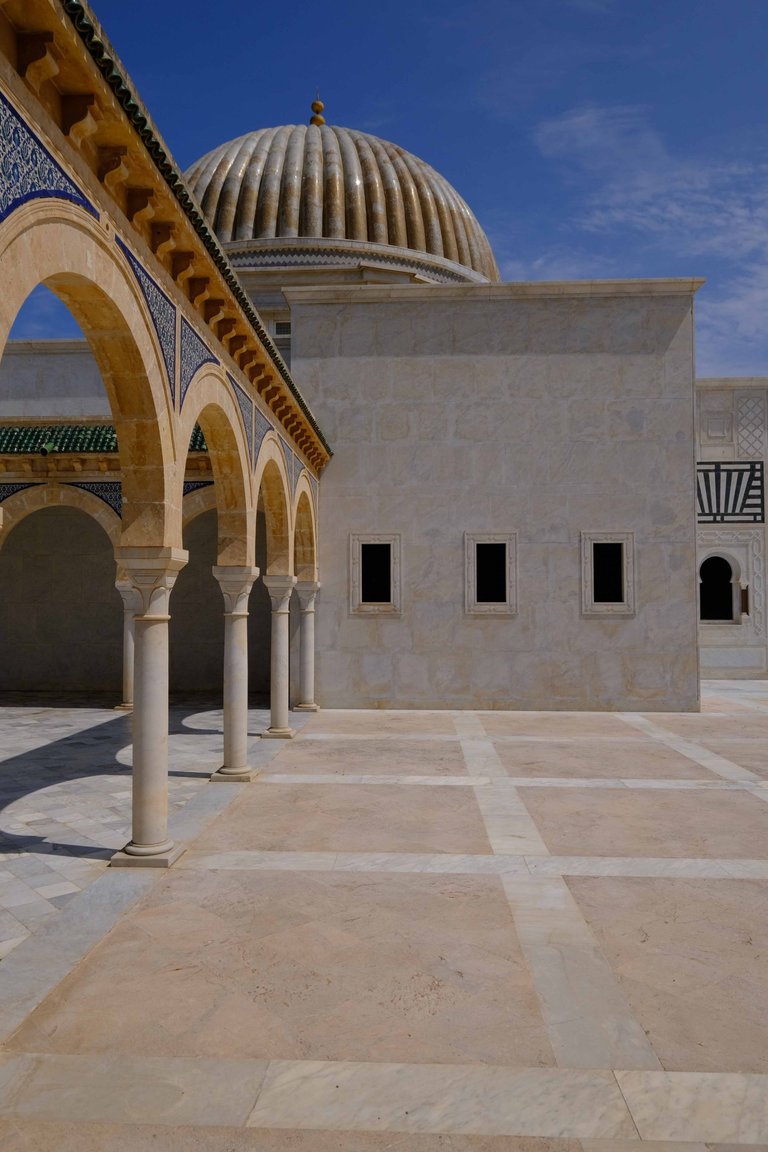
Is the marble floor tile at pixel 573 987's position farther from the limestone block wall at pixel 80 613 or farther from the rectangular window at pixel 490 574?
the limestone block wall at pixel 80 613

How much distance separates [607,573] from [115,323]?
36.0ft

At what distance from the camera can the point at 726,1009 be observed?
13.0 feet

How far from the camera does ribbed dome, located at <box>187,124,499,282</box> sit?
20.3m

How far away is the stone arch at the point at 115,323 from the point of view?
380 cm

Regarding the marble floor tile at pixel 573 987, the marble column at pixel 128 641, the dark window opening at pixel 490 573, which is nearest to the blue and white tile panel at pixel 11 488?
the marble column at pixel 128 641

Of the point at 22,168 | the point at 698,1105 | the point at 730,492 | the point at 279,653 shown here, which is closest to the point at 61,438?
the point at 279,653

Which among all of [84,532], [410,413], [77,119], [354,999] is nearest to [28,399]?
[84,532]

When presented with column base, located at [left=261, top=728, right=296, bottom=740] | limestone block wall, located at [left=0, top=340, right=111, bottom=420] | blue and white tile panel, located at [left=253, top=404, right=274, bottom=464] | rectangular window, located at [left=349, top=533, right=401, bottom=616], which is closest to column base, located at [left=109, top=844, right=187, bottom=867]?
blue and white tile panel, located at [left=253, top=404, right=274, bottom=464]

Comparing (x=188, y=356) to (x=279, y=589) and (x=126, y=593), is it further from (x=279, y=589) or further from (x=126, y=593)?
(x=126, y=593)

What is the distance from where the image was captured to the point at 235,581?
859 centimetres

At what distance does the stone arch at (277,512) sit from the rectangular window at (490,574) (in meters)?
Result: 4.19

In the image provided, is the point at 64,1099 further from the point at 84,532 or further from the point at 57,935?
the point at 84,532

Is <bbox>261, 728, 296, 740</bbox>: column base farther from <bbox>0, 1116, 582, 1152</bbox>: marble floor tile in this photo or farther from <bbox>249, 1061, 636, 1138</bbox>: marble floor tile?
<bbox>0, 1116, 582, 1152</bbox>: marble floor tile

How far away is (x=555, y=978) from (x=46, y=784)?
614cm
